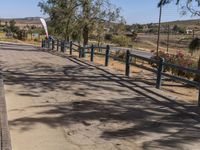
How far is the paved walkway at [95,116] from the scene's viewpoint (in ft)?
23.8

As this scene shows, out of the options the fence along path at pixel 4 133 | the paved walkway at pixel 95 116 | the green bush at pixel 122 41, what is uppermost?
the fence along path at pixel 4 133

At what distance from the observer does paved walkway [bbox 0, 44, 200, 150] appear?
7243mm

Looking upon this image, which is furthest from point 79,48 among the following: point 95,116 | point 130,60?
point 95,116

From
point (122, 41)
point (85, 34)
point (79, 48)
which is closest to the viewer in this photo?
point (79, 48)

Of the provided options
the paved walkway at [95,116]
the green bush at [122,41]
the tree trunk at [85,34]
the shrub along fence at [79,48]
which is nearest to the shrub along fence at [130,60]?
the shrub along fence at [79,48]

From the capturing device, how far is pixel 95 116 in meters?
9.19

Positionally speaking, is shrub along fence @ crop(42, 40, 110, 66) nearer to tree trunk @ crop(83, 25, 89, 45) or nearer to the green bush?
tree trunk @ crop(83, 25, 89, 45)

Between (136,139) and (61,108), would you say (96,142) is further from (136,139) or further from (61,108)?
(61,108)

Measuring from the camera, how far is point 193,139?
7516mm

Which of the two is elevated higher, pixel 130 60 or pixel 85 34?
pixel 85 34

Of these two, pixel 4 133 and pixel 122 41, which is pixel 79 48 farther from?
pixel 122 41

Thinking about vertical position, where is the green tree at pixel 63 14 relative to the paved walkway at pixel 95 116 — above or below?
above

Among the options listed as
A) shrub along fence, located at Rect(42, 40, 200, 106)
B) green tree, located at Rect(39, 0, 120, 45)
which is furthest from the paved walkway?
green tree, located at Rect(39, 0, 120, 45)

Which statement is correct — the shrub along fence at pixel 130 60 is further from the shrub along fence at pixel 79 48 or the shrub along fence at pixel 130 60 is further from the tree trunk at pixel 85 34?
the tree trunk at pixel 85 34
